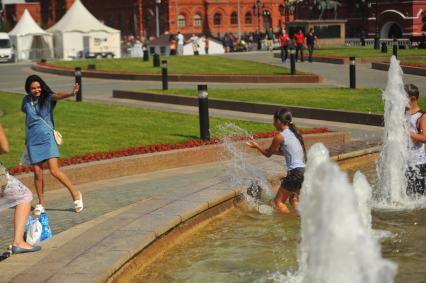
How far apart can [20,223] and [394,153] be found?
5067 millimetres

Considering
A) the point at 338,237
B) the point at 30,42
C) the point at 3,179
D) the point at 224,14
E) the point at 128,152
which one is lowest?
the point at 128,152

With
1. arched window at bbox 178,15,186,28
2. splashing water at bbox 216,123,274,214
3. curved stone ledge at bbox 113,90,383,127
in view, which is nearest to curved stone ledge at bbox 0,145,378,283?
splashing water at bbox 216,123,274,214

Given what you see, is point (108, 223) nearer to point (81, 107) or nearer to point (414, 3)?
point (81, 107)

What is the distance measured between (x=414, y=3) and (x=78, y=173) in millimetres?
58928

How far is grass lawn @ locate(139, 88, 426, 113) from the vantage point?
67.4 feet

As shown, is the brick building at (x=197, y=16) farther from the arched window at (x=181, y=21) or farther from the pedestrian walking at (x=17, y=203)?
the pedestrian walking at (x=17, y=203)

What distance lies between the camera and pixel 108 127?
17188 millimetres


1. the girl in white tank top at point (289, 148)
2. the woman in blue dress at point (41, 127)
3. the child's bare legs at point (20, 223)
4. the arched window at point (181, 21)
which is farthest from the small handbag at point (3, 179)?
the arched window at point (181, 21)

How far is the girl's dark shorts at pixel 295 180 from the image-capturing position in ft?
31.4

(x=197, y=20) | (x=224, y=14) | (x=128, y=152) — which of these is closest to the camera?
(x=128, y=152)

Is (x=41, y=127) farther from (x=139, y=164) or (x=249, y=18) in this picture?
(x=249, y=18)

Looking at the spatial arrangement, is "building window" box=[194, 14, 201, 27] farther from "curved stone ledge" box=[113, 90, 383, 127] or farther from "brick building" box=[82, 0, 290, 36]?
"curved stone ledge" box=[113, 90, 383, 127]

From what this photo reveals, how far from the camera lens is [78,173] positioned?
39.7 feet

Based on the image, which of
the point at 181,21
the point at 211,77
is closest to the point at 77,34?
the point at 211,77
